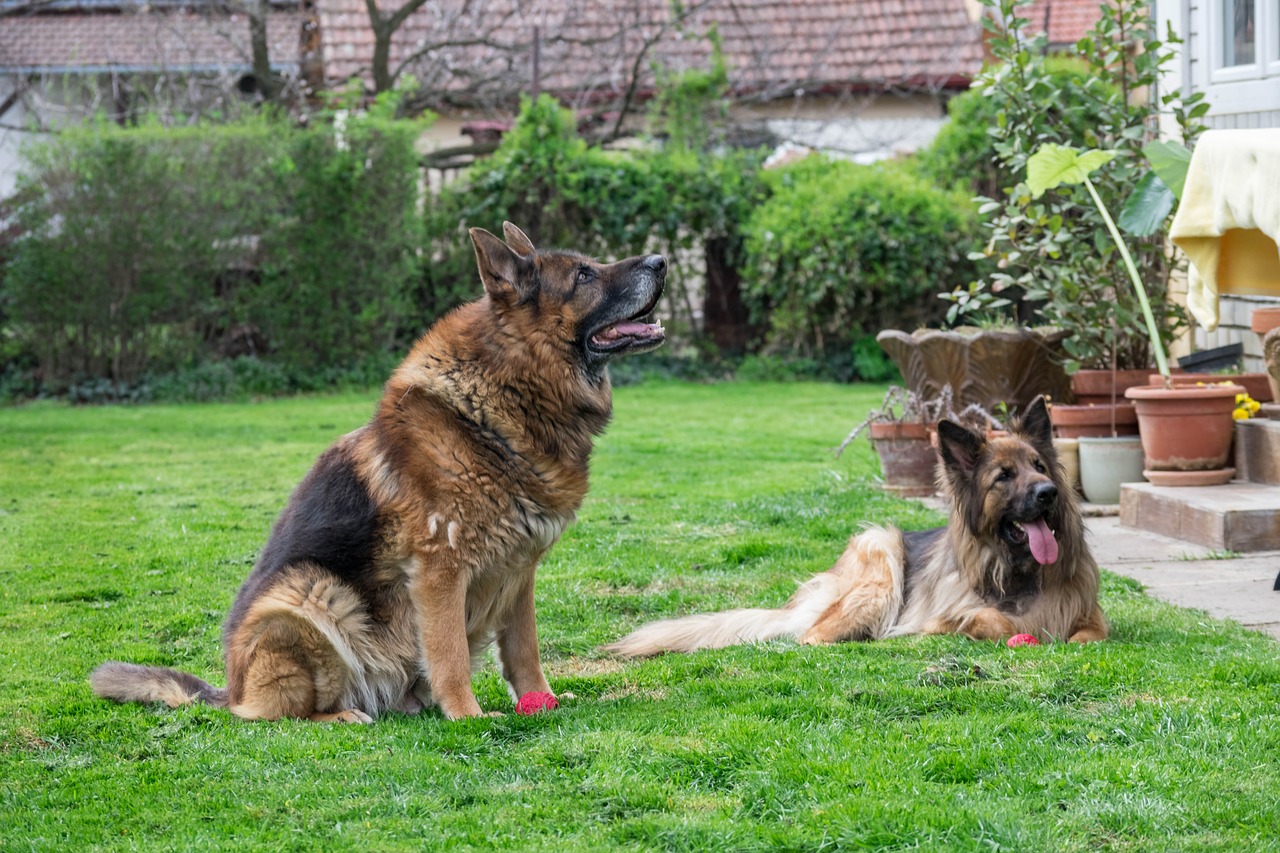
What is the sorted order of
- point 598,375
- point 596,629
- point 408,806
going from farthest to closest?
point 596,629, point 598,375, point 408,806

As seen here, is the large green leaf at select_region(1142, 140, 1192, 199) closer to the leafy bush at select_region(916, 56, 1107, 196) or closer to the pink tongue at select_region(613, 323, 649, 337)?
the pink tongue at select_region(613, 323, 649, 337)

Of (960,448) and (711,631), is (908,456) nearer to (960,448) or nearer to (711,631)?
(960,448)

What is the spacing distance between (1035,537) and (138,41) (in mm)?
20326

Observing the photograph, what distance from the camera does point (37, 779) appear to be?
13.1ft

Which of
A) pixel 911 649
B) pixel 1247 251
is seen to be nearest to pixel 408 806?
pixel 911 649

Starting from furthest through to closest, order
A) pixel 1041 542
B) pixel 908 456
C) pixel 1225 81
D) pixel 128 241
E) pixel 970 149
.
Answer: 1. pixel 970 149
2. pixel 128 241
3. pixel 1225 81
4. pixel 908 456
5. pixel 1041 542

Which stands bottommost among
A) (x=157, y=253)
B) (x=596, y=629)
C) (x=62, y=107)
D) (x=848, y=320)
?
(x=596, y=629)

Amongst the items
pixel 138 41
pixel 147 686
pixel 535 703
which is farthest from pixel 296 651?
pixel 138 41

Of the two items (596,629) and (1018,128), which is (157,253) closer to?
(1018,128)

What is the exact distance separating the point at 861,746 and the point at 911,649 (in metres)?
1.46

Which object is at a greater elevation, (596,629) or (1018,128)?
(1018,128)

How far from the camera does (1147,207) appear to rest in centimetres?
855

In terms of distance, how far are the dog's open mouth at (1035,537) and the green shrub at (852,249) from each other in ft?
36.1

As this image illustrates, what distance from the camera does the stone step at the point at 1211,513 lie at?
723 centimetres
